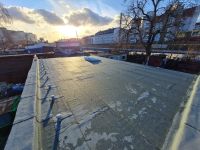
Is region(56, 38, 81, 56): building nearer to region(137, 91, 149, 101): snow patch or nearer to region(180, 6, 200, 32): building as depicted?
region(180, 6, 200, 32): building

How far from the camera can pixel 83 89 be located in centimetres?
297

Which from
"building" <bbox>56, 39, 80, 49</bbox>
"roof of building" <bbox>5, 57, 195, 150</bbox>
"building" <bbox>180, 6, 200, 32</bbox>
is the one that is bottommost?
"roof of building" <bbox>5, 57, 195, 150</bbox>

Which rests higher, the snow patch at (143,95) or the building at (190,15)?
the building at (190,15)

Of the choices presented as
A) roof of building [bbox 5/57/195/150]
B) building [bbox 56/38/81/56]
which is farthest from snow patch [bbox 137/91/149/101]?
building [bbox 56/38/81/56]

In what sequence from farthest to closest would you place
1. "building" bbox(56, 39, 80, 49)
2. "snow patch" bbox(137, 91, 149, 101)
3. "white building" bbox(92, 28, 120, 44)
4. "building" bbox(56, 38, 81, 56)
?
"white building" bbox(92, 28, 120, 44)
"building" bbox(56, 39, 80, 49)
"building" bbox(56, 38, 81, 56)
"snow patch" bbox(137, 91, 149, 101)

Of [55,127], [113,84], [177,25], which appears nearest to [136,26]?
[177,25]

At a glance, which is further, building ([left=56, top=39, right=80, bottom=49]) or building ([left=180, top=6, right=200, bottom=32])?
building ([left=56, top=39, right=80, bottom=49])

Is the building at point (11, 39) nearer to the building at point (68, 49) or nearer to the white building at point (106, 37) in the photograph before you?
the building at point (68, 49)

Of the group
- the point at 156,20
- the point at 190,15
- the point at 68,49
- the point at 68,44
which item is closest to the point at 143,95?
the point at 156,20

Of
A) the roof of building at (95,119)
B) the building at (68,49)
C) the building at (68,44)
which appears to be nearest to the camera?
the roof of building at (95,119)

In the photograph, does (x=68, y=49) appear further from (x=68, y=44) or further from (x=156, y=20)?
(x=156, y=20)

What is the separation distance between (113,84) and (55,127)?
2045mm

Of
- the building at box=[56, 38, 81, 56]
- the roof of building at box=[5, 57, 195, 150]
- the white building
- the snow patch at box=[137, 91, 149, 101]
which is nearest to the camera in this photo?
the roof of building at box=[5, 57, 195, 150]

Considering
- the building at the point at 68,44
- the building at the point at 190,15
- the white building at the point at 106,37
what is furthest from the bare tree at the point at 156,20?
the white building at the point at 106,37
